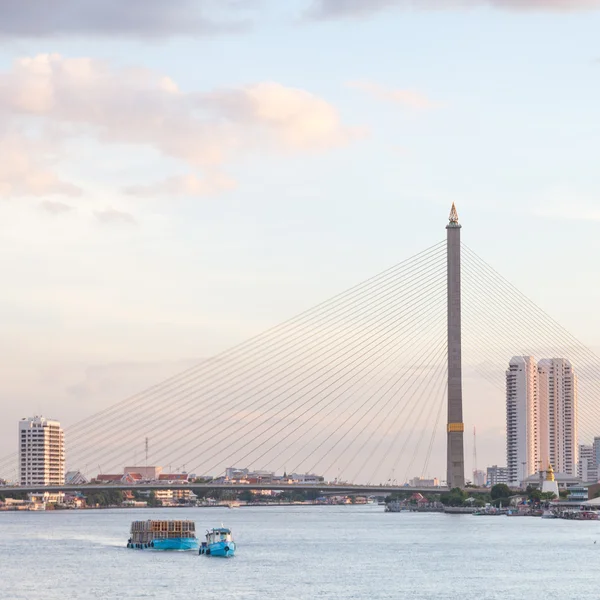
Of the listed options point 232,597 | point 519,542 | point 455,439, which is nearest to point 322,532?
point 455,439

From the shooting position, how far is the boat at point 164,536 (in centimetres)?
6738

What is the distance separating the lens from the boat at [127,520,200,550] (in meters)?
67.4

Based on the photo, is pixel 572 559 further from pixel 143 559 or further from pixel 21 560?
Answer: pixel 21 560

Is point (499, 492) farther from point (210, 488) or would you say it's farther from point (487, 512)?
point (210, 488)

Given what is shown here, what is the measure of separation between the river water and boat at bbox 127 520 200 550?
1.24 meters

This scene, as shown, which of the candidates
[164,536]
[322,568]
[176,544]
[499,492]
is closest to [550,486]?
[499,492]

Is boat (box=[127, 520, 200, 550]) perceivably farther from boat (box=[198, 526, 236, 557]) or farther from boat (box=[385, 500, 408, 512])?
boat (box=[385, 500, 408, 512])

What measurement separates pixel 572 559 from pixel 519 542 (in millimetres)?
13201

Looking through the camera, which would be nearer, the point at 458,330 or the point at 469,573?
the point at 469,573

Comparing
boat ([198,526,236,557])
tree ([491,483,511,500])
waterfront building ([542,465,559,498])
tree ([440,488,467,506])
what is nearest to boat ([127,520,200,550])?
boat ([198,526,236,557])

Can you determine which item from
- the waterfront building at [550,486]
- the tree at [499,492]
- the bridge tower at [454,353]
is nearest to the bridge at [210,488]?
the bridge tower at [454,353]

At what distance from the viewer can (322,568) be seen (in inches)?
2255

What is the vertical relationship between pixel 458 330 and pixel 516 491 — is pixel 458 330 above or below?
above

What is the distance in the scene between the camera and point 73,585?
50.6 metres
